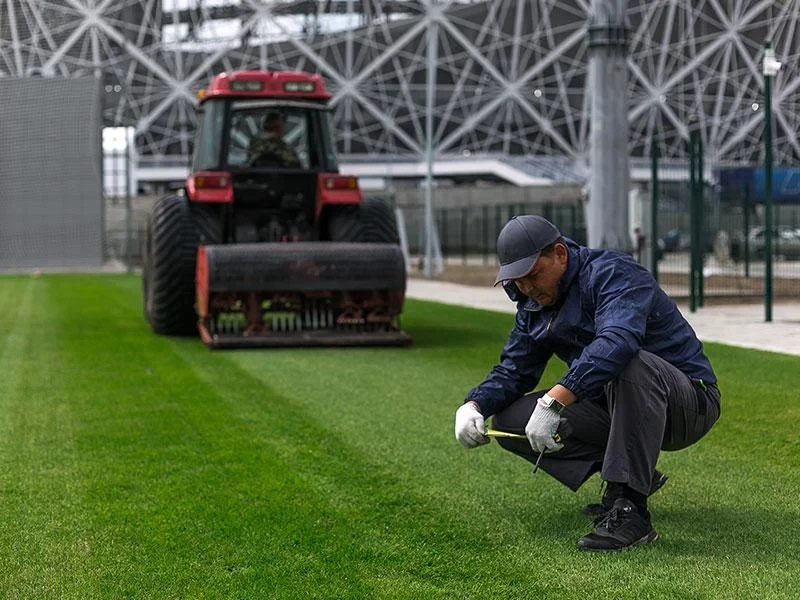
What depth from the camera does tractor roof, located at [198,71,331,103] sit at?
18.0m

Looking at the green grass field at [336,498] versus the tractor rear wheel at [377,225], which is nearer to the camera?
the green grass field at [336,498]

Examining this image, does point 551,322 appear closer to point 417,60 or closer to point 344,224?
point 344,224

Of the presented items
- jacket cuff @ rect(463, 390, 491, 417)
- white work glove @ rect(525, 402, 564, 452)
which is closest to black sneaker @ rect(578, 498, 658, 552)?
white work glove @ rect(525, 402, 564, 452)

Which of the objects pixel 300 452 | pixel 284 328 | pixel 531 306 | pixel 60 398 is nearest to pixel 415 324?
pixel 284 328

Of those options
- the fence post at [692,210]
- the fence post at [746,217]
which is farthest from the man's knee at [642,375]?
the fence post at [746,217]

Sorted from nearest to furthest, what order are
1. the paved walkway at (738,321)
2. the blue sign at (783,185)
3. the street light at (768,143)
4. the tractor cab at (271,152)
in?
the paved walkway at (738,321)
the tractor cab at (271,152)
the street light at (768,143)
the blue sign at (783,185)

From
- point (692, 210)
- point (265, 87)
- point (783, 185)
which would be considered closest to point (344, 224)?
point (265, 87)

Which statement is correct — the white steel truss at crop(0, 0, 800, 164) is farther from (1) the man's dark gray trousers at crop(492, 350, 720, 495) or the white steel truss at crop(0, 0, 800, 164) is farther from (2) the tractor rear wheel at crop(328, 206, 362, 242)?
(1) the man's dark gray trousers at crop(492, 350, 720, 495)

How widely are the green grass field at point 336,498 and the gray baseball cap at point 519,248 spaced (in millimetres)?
1188

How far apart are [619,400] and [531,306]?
66 cm

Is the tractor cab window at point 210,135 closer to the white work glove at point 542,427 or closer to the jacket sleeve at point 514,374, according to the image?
the jacket sleeve at point 514,374

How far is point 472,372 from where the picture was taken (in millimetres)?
13477

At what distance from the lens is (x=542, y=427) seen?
19.4 feet

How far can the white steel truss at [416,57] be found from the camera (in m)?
86.9
